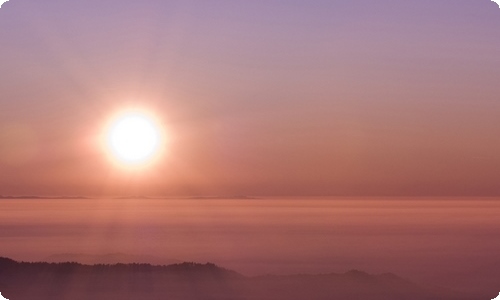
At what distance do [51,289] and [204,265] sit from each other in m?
3.63

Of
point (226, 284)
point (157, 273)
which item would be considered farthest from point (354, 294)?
point (157, 273)

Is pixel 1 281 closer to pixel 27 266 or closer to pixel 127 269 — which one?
pixel 27 266

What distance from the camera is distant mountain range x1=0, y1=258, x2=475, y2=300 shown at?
15578 millimetres

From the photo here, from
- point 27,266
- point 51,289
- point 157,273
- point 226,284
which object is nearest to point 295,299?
point 226,284

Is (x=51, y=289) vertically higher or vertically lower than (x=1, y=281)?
lower

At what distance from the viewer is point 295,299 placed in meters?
15.4

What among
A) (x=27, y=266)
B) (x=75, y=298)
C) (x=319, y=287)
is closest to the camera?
(x=75, y=298)

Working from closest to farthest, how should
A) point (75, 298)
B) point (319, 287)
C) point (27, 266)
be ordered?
point (75, 298)
point (319, 287)
point (27, 266)

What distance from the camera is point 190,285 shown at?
55.0ft

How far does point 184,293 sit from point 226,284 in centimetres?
106

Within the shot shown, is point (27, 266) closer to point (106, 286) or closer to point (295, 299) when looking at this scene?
point (106, 286)

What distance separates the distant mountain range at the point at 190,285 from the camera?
15578 millimetres

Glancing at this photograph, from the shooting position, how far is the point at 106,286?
627 inches

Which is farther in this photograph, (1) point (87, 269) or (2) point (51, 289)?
(1) point (87, 269)
